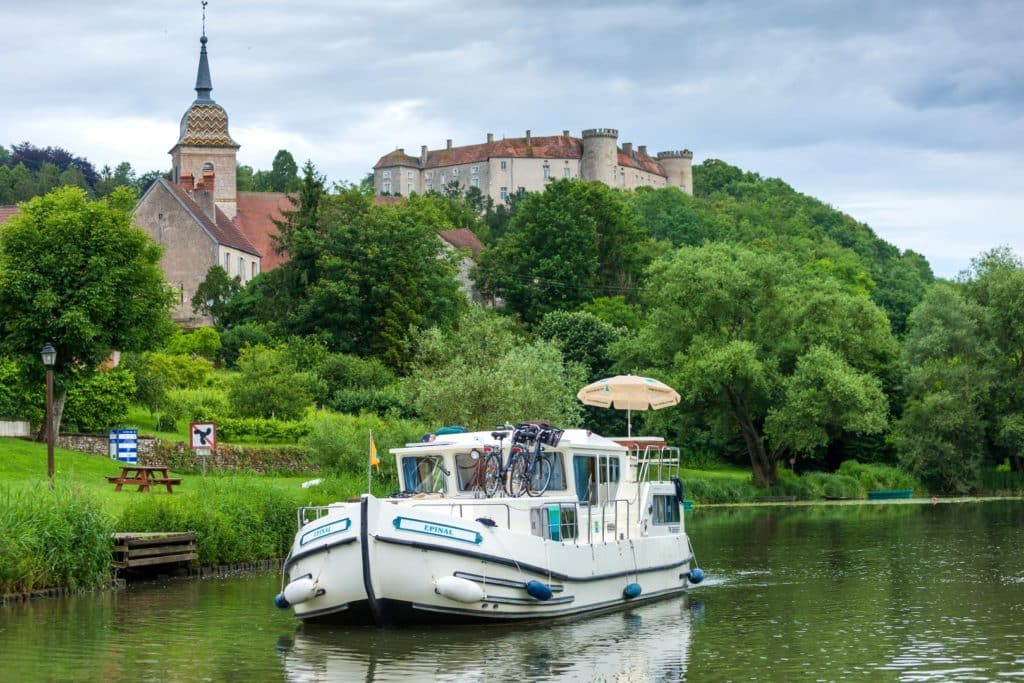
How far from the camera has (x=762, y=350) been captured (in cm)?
8000

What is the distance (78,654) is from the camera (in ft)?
77.9

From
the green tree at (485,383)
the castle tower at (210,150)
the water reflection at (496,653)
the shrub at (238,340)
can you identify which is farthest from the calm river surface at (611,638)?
the castle tower at (210,150)

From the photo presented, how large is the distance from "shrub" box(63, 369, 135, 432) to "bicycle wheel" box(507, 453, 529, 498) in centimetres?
3118

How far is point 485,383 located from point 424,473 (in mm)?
23918

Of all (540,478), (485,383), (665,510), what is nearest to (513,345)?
(485,383)

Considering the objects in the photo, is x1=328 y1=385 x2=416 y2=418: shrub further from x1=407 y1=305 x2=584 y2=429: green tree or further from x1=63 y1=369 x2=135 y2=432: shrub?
x1=63 y1=369 x2=135 y2=432: shrub

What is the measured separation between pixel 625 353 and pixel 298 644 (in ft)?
189

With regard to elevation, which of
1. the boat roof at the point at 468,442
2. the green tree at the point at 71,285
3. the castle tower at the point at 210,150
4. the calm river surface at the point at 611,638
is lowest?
the calm river surface at the point at 611,638

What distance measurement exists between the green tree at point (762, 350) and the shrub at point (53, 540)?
47.6 metres

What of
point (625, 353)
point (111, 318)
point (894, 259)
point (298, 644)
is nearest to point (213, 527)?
point (298, 644)

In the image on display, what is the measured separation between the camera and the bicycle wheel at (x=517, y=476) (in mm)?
29797

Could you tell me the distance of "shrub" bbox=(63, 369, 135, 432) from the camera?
5791cm

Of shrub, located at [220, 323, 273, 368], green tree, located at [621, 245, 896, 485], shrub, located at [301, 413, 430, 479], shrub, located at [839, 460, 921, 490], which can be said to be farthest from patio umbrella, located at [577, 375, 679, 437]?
shrub, located at [220, 323, 273, 368]

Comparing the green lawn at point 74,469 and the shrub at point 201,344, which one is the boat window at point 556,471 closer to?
the green lawn at point 74,469
